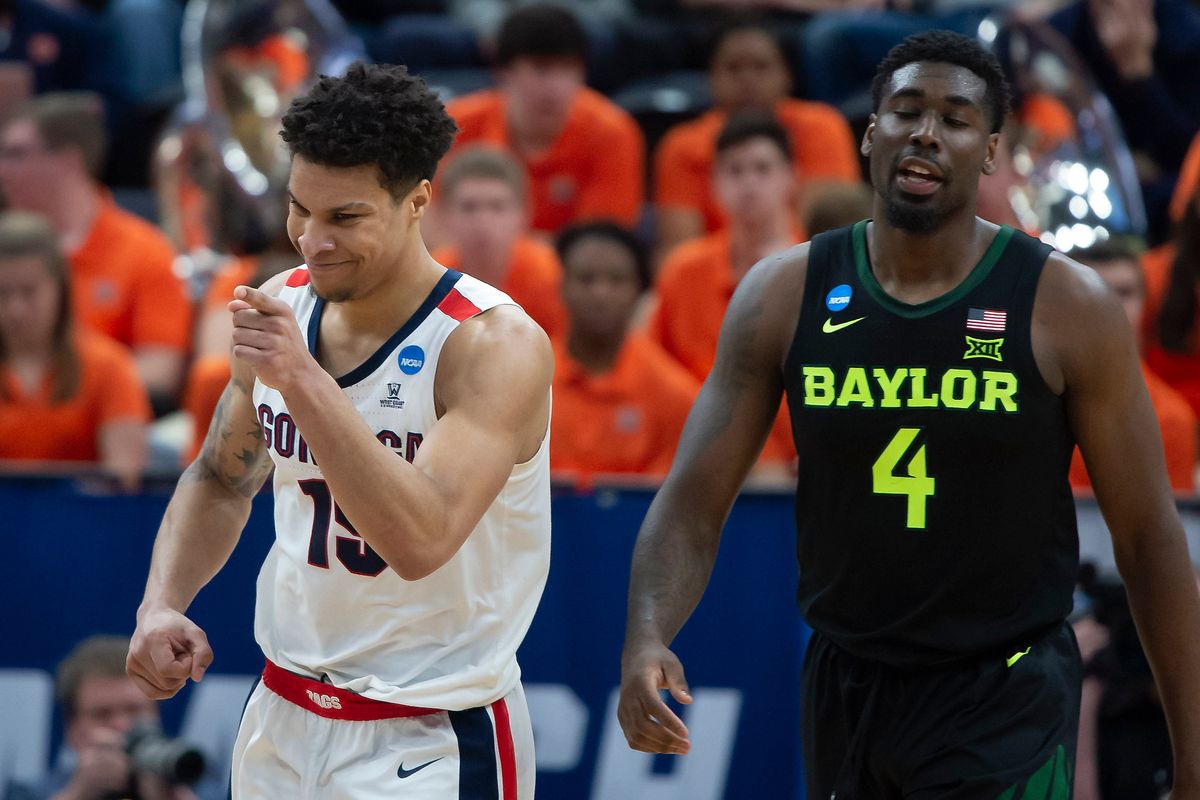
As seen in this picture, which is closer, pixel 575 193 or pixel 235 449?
pixel 235 449

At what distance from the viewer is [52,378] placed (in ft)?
21.3

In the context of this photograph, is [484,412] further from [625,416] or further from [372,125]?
[625,416]

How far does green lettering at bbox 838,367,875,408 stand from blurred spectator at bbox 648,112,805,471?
383 cm

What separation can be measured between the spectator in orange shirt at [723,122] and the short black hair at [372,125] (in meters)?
4.95

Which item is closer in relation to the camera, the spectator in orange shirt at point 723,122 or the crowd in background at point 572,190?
the crowd in background at point 572,190

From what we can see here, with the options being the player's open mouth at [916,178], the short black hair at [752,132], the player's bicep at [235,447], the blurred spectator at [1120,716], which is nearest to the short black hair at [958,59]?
the player's open mouth at [916,178]

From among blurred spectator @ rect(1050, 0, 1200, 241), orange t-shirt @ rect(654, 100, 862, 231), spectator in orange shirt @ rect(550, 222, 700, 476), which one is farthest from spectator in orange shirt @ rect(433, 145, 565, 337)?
blurred spectator @ rect(1050, 0, 1200, 241)

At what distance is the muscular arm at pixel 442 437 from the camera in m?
3.10

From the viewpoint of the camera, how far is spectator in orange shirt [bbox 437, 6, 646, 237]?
8.34 m

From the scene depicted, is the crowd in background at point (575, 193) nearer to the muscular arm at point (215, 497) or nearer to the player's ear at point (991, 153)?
the muscular arm at point (215, 497)

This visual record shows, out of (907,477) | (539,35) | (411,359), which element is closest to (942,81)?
(907,477)

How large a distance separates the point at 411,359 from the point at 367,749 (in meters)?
0.80

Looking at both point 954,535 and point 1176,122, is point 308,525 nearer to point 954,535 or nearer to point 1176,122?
point 954,535

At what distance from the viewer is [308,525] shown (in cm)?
354
